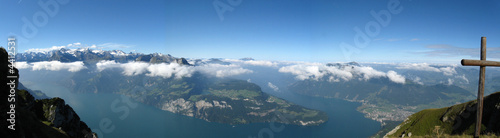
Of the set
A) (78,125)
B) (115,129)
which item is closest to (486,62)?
(78,125)

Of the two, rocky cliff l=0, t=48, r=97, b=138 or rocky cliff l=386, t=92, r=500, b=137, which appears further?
rocky cliff l=386, t=92, r=500, b=137

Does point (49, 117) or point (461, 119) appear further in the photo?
point (461, 119)

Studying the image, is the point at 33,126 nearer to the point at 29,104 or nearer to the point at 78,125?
the point at 29,104

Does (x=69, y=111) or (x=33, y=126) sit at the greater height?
(x=33, y=126)

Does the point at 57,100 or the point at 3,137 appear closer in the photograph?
the point at 3,137

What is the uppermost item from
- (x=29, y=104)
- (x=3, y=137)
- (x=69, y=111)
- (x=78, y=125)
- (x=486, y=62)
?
(x=486, y=62)

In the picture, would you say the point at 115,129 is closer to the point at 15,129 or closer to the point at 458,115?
the point at 15,129

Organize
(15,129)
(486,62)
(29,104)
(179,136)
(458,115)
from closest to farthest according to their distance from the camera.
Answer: (486,62)
(15,129)
(29,104)
(458,115)
(179,136)

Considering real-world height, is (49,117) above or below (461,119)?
above

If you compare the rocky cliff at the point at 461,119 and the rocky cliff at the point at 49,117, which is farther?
the rocky cliff at the point at 461,119

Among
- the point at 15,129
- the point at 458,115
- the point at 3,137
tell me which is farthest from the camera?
the point at 458,115
